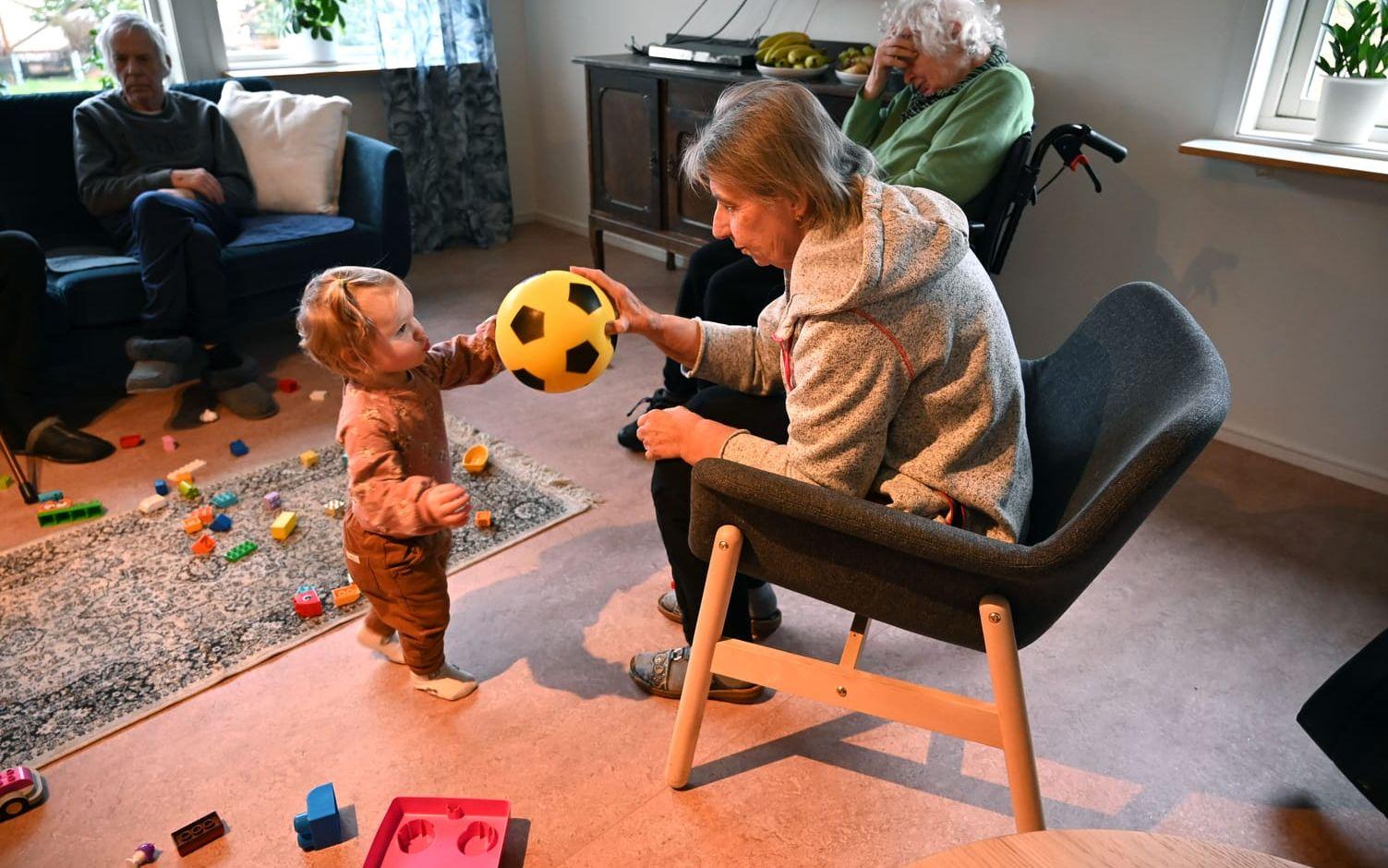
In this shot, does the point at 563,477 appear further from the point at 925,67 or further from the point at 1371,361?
the point at 1371,361

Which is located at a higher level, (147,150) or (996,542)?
(147,150)

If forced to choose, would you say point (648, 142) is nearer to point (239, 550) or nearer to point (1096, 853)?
point (239, 550)

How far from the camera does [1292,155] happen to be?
2201mm

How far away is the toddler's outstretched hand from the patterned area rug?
609 mm

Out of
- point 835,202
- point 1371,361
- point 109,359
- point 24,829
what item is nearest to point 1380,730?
point 835,202

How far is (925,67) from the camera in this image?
7.63 ft

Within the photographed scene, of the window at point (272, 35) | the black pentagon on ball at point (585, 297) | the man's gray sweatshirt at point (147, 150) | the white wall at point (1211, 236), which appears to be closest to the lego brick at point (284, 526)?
the black pentagon on ball at point (585, 297)

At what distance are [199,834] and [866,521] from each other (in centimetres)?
111

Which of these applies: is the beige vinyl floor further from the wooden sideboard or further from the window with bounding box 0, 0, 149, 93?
the window with bounding box 0, 0, 149, 93

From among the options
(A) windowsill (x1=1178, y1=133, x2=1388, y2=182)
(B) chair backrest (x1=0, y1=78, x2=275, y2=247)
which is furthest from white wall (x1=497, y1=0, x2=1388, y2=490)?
(B) chair backrest (x1=0, y1=78, x2=275, y2=247)

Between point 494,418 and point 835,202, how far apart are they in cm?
166

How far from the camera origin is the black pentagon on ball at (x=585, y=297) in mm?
1457

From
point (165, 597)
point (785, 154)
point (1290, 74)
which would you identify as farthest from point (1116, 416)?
point (165, 597)

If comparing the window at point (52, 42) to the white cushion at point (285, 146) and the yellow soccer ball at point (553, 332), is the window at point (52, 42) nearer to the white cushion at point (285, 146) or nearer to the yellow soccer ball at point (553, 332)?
the white cushion at point (285, 146)
